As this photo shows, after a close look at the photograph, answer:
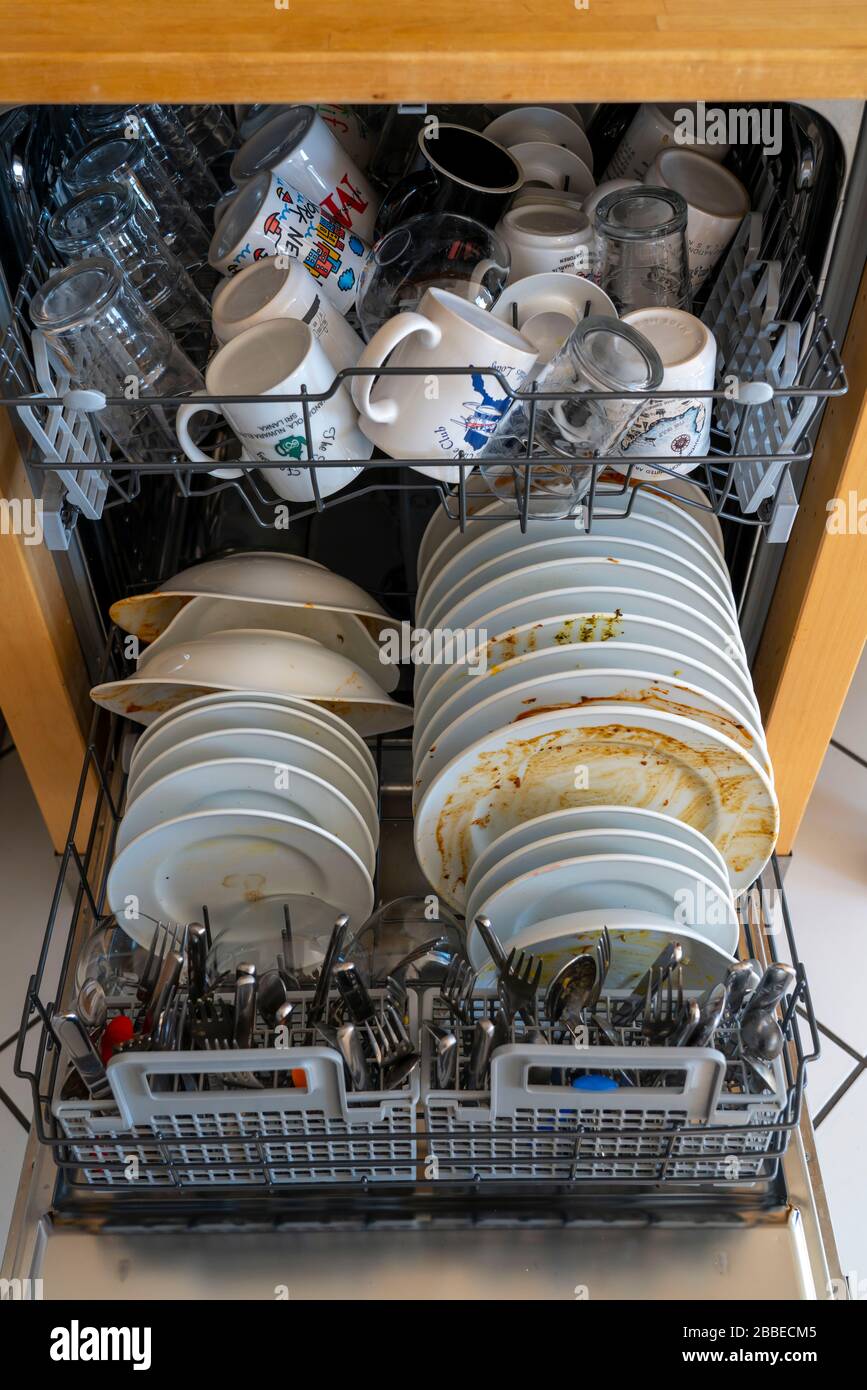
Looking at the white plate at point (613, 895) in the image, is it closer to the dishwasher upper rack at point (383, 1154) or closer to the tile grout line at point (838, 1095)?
the dishwasher upper rack at point (383, 1154)

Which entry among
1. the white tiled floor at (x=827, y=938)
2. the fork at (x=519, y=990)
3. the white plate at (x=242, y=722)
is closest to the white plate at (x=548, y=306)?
the white plate at (x=242, y=722)

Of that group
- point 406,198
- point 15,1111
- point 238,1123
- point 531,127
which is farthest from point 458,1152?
point 531,127

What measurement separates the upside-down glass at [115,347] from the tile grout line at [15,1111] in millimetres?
644

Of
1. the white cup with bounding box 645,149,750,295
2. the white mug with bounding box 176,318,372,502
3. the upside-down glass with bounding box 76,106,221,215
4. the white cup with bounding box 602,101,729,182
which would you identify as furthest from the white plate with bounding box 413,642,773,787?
the upside-down glass with bounding box 76,106,221,215

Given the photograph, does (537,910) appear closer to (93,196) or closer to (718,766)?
(718,766)

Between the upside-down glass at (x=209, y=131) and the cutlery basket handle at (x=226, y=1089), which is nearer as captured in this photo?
the cutlery basket handle at (x=226, y=1089)

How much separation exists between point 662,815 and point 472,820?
0.16m

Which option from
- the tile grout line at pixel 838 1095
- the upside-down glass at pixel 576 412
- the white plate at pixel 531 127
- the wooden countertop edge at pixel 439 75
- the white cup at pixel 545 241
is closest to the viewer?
the wooden countertop edge at pixel 439 75

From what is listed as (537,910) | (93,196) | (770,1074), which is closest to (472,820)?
(537,910)

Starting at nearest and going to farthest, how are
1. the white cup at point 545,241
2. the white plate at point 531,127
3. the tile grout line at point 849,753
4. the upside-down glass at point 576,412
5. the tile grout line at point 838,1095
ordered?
1. the upside-down glass at point 576,412
2. the white cup at point 545,241
3. the white plate at point 531,127
4. the tile grout line at point 838,1095
5. the tile grout line at point 849,753

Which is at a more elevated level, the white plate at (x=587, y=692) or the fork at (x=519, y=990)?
the white plate at (x=587, y=692)

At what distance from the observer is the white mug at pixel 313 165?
39.7 inches

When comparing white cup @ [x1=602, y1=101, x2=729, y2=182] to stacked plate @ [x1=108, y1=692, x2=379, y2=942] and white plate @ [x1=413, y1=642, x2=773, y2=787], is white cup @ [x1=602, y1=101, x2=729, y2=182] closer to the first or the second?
white plate @ [x1=413, y1=642, x2=773, y2=787]

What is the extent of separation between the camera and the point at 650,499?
1.07 m
